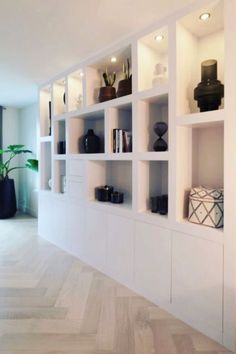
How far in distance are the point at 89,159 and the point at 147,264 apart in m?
1.32

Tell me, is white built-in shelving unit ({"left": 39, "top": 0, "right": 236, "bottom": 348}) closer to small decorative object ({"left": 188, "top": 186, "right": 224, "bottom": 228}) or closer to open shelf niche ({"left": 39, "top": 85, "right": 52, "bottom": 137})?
small decorative object ({"left": 188, "top": 186, "right": 224, "bottom": 228})

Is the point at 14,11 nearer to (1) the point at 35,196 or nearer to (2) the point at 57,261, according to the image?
(2) the point at 57,261

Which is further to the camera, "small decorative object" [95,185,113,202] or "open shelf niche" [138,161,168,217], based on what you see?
"small decorative object" [95,185,113,202]

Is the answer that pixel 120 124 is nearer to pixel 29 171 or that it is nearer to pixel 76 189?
pixel 76 189

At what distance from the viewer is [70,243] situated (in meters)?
3.35

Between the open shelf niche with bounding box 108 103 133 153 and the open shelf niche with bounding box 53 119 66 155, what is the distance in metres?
1.04

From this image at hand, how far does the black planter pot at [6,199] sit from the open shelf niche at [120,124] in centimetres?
330

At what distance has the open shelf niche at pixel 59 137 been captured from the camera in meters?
3.61

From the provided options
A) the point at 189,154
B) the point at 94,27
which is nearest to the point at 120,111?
the point at 94,27

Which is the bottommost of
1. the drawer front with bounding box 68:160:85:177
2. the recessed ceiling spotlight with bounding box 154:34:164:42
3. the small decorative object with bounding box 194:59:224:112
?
the drawer front with bounding box 68:160:85:177

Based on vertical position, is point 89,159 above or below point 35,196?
above

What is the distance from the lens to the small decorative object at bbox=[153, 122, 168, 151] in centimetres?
231

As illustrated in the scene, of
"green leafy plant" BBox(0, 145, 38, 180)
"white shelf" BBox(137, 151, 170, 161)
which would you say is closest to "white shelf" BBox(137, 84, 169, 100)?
"white shelf" BBox(137, 151, 170, 161)

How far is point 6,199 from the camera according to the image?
17.4ft
